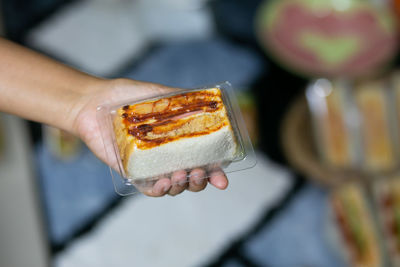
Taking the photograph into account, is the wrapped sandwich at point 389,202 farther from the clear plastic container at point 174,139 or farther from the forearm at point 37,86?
the forearm at point 37,86

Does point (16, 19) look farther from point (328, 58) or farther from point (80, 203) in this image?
point (328, 58)

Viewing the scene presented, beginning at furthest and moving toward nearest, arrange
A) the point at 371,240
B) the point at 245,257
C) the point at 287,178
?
1. the point at 287,178
2. the point at 245,257
3. the point at 371,240

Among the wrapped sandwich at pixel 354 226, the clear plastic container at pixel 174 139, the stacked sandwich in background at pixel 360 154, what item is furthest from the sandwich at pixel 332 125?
the clear plastic container at pixel 174 139

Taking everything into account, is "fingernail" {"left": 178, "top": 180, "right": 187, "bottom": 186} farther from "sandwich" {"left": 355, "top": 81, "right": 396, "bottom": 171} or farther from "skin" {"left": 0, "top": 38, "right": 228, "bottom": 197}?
"sandwich" {"left": 355, "top": 81, "right": 396, "bottom": 171}

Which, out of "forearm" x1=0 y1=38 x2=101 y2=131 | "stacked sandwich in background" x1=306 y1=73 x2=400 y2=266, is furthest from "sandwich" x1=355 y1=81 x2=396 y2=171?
"forearm" x1=0 y1=38 x2=101 y2=131

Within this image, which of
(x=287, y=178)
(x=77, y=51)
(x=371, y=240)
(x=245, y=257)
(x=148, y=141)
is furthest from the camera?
(x=77, y=51)

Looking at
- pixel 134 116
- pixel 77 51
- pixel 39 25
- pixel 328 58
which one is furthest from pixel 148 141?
pixel 39 25

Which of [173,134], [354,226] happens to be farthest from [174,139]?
[354,226]

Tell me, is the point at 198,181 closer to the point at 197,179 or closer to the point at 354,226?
the point at 197,179
